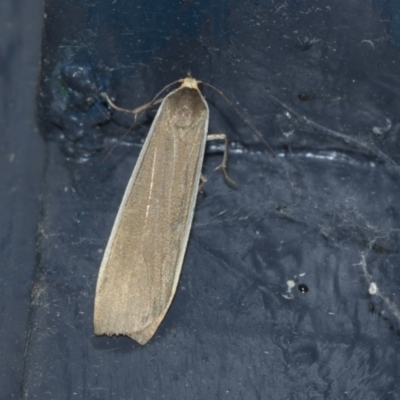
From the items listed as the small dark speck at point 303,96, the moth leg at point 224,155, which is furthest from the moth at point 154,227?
the small dark speck at point 303,96

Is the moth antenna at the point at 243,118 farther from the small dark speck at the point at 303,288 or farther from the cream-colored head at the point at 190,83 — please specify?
the small dark speck at the point at 303,288

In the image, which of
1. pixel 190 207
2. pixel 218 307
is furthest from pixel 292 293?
pixel 190 207

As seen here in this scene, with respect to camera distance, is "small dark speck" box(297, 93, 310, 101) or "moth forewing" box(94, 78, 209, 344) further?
"small dark speck" box(297, 93, 310, 101)

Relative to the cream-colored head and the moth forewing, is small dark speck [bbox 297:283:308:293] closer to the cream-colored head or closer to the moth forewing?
the moth forewing

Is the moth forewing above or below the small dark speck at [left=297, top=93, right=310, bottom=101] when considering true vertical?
below

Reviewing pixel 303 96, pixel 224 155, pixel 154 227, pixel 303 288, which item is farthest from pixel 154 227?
pixel 303 96

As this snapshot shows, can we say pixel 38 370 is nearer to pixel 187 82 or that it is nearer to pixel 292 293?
pixel 292 293

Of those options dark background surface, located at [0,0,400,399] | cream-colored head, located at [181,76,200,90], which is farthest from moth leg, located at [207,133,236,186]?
cream-colored head, located at [181,76,200,90]

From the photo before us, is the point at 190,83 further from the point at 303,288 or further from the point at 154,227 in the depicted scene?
the point at 303,288
